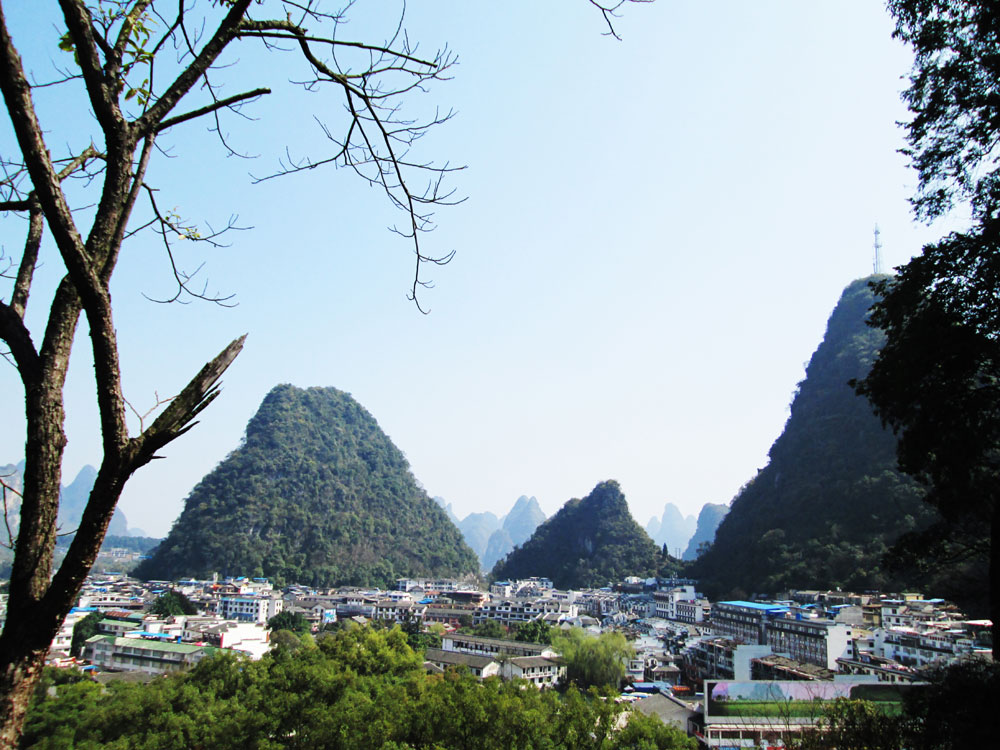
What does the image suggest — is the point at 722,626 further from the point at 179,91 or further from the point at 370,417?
the point at 370,417

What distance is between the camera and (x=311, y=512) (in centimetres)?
5384

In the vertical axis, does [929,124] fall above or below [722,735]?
above

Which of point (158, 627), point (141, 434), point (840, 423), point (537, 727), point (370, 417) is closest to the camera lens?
point (141, 434)

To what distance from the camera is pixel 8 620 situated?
47.1 inches

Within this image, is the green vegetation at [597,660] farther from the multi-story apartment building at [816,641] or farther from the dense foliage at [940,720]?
the dense foliage at [940,720]

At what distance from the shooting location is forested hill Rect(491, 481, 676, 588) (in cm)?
5084

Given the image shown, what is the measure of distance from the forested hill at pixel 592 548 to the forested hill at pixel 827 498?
6.81m

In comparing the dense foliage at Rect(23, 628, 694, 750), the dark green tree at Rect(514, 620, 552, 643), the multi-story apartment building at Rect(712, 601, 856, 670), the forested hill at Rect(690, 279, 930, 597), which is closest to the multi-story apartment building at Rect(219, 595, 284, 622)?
the dark green tree at Rect(514, 620, 552, 643)

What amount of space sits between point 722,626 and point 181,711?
A: 2461cm

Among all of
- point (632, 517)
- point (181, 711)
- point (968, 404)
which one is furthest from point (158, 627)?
point (632, 517)

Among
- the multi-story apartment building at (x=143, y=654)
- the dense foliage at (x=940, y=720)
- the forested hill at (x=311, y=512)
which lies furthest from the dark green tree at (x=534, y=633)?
the forested hill at (x=311, y=512)

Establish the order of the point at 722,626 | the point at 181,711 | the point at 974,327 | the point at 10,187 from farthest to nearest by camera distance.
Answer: the point at 722,626
the point at 181,711
the point at 974,327
the point at 10,187

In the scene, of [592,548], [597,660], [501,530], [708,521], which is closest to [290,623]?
[597,660]

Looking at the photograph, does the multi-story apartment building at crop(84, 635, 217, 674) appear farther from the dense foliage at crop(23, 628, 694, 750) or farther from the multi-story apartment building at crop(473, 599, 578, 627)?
the multi-story apartment building at crop(473, 599, 578, 627)
